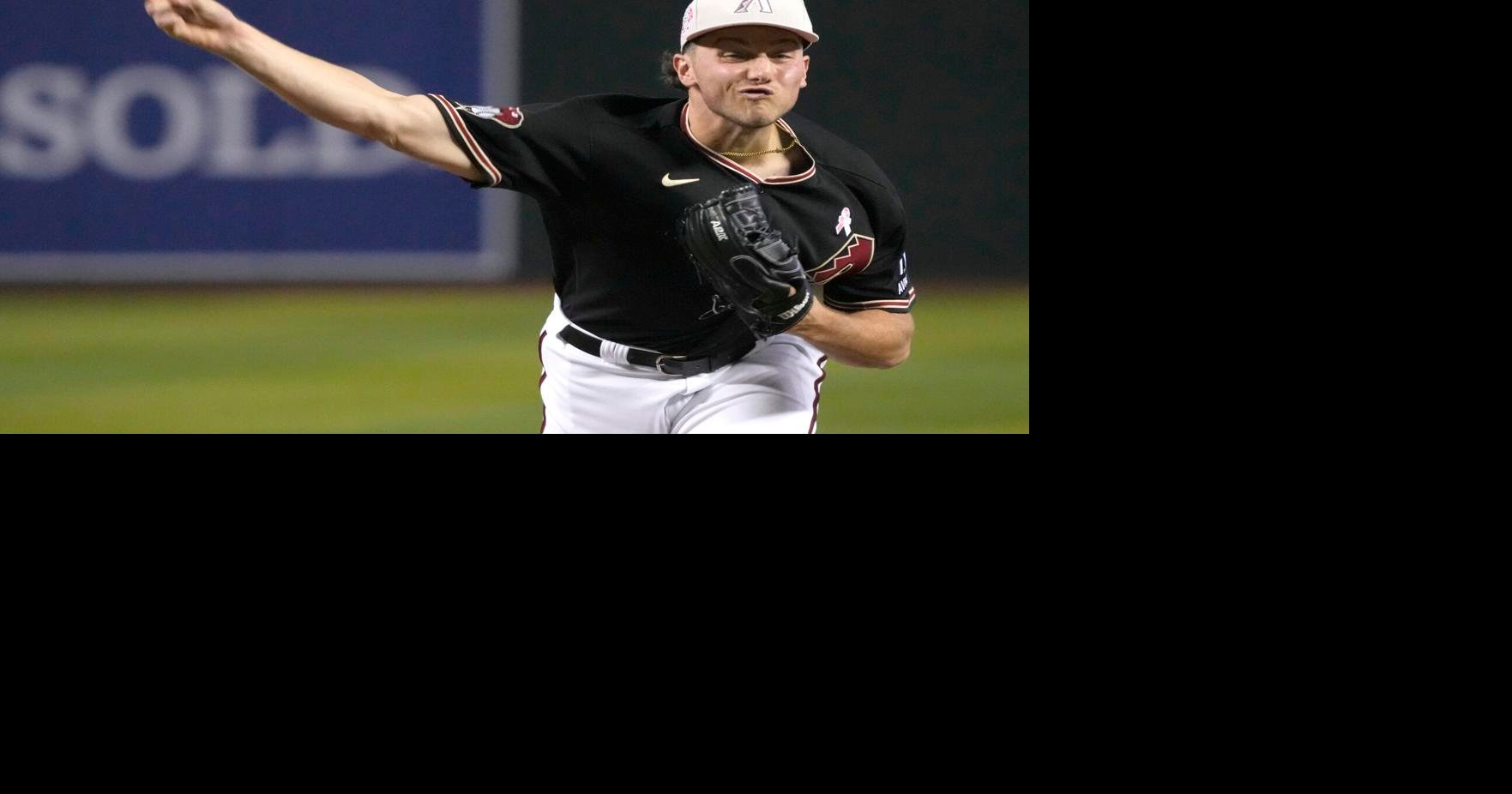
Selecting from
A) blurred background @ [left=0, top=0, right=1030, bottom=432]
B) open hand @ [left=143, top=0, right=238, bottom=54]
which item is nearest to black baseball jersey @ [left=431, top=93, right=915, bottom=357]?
open hand @ [left=143, top=0, right=238, bottom=54]

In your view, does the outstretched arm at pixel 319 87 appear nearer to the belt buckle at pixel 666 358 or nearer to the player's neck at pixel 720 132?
the player's neck at pixel 720 132

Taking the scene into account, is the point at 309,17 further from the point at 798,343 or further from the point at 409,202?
the point at 798,343

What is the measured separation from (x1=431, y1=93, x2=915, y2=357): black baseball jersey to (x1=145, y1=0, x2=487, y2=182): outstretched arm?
49 millimetres

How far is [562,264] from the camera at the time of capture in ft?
12.0

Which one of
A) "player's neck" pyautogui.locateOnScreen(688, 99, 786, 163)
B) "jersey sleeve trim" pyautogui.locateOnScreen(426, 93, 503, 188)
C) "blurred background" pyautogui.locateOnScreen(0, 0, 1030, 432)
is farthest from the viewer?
"blurred background" pyautogui.locateOnScreen(0, 0, 1030, 432)

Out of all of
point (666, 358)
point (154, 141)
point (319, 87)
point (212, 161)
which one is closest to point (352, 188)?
point (212, 161)

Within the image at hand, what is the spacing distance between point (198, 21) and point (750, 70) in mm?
1096

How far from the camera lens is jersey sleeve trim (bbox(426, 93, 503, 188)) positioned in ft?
10.6

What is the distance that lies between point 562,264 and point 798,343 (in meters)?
0.58

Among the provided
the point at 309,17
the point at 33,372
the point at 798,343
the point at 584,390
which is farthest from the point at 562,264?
the point at 309,17

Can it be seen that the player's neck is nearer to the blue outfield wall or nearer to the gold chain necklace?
the gold chain necklace

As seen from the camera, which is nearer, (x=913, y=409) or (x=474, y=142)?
(x=474, y=142)

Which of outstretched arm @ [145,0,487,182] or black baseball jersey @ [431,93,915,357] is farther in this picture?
black baseball jersey @ [431,93,915,357]

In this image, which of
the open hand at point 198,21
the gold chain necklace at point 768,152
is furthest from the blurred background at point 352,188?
the open hand at point 198,21
